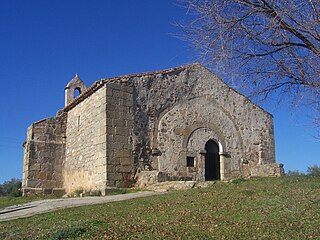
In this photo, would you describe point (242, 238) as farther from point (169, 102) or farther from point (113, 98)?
point (169, 102)

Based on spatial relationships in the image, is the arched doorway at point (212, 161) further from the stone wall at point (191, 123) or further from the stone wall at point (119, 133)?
the stone wall at point (119, 133)

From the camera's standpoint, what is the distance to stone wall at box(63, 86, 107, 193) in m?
15.8

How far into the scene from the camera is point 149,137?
16766 mm

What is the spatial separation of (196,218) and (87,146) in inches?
380

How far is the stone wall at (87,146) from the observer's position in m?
15.8

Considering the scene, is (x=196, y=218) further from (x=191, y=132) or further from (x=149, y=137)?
(x=191, y=132)

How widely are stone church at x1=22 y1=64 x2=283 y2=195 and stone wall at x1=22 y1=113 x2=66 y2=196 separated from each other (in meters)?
0.05

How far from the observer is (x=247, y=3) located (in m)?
6.58

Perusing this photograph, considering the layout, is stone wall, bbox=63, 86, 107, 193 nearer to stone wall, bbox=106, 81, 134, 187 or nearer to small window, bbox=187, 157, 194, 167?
stone wall, bbox=106, 81, 134, 187

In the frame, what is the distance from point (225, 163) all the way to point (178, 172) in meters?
2.92

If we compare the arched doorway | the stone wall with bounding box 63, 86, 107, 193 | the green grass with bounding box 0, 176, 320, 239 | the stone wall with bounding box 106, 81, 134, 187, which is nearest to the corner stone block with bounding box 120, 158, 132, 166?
the stone wall with bounding box 106, 81, 134, 187

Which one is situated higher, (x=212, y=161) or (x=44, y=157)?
(x=44, y=157)

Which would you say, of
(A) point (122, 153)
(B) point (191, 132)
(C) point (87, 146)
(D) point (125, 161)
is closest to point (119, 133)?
(A) point (122, 153)

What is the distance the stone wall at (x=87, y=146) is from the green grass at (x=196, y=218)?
4641mm
